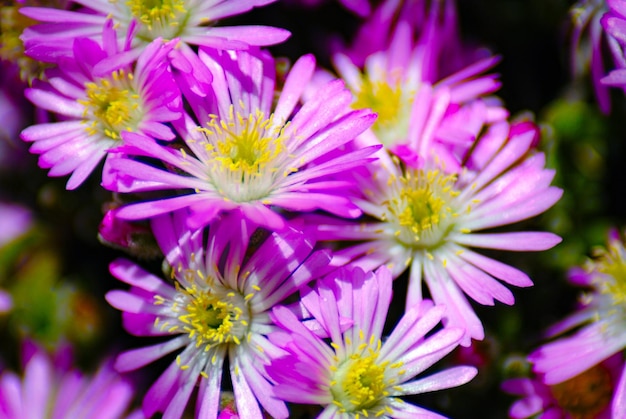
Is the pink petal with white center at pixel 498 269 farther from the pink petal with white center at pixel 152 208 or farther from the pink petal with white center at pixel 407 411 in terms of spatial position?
the pink petal with white center at pixel 152 208

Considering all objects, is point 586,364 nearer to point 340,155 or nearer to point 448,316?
point 448,316

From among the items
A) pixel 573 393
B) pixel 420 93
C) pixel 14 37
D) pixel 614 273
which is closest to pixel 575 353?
pixel 573 393

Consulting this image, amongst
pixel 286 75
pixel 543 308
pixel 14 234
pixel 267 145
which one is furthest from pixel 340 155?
pixel 14 234

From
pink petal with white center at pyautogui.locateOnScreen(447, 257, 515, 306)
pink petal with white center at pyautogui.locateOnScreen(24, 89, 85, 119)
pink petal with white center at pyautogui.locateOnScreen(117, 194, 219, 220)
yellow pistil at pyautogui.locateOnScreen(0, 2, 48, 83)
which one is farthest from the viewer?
yellow pistil at pyautogui.locateOnScreen(0, 2, 48, 83)

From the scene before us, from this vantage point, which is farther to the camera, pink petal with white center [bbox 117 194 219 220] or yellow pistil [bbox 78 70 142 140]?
yellow pistil [bbox 78 70 142 140]

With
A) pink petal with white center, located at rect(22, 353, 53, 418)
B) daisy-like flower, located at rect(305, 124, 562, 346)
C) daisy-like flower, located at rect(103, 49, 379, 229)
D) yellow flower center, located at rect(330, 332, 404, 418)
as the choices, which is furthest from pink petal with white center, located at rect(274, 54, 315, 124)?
pink petal with white center, located at rect(22, 353, 53, 418)

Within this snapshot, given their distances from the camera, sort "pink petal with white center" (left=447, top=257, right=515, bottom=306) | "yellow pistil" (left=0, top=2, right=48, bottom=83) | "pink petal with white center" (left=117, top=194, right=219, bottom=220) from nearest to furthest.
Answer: "pink petal with white center" (left=117, top=194, right=219, bottom=220) → "pink petal with white center" (left=447, top=257, right=515, bottom=306) → "yellow pistil" (left=0, top=2, right=48, bottom=83)

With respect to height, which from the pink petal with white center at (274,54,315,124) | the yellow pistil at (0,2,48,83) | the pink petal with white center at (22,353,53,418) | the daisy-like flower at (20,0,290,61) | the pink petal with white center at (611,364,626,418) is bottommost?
the pink petal with white center at (611,364,626,418)

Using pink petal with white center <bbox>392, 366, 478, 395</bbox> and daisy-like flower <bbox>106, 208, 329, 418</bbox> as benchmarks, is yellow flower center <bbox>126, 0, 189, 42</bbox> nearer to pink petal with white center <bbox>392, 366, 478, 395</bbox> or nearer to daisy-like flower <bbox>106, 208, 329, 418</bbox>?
daisy-like flower <bbox>106, 208, 329, 418</bbox>
